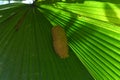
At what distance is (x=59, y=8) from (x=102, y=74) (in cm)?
56

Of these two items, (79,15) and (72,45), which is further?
(72,45)

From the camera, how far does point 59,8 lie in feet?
7.90

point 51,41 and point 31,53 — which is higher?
point 51,41

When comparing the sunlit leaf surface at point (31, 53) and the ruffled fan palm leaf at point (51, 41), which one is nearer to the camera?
the ruffled fan palm leaf at point (51, 41)

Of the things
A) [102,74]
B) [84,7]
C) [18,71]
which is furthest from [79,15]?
[18,71]

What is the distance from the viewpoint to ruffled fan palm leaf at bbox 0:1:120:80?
2.29 m

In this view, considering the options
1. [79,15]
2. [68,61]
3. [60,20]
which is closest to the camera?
[79,15]

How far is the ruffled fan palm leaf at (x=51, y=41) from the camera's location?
2.29m

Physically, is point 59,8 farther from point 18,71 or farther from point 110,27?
point 18,71

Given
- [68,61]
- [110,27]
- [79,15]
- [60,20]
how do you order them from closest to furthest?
[110,27], [79,15], [60,20], [68,61]

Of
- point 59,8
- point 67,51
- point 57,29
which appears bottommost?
point 67,51

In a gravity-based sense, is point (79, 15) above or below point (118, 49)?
above

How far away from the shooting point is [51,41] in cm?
269

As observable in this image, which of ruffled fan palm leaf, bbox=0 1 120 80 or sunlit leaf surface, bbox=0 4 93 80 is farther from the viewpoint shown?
sunlit leaf surface, bbox=0 4 93 80
